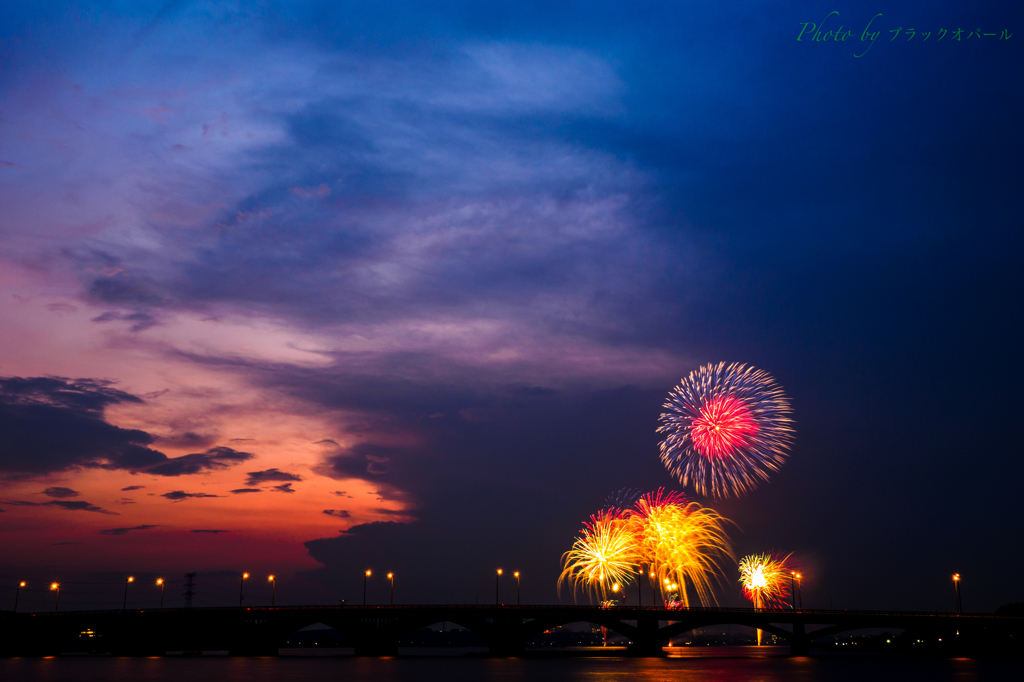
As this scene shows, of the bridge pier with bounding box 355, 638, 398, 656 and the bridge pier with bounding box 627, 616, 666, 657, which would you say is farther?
the bridge pier with bounding box 355, 638, 398, 656

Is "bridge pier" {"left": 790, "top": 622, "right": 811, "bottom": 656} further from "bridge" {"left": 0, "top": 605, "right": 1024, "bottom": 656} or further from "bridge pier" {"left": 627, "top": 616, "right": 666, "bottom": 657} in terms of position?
"bridge pier" {"left": 627, "top": 616, "right": 666, "bottom": 657}

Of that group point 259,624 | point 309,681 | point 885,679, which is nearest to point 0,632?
point 259,624

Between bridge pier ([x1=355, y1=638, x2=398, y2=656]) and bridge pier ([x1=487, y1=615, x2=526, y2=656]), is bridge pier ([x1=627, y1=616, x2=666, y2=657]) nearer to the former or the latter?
bridge pier ([x1=487, y1=615, x2=526, y2=656])

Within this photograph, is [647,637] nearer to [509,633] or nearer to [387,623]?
[509,633]

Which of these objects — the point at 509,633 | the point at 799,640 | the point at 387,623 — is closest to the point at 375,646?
the point at 387,623

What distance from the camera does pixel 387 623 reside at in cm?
15300

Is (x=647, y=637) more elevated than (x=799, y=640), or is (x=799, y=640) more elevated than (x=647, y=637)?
(x=647, y=637)

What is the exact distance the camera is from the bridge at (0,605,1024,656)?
143250 mm

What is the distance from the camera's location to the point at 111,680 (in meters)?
74.5

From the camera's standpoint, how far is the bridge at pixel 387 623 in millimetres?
143250

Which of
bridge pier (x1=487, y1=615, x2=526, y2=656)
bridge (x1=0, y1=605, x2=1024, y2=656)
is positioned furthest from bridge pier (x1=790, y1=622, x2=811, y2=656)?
bridge pier (x1=487, y1=615, x2=526, y2=656)

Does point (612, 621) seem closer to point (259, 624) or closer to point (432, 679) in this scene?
point (259, 624)

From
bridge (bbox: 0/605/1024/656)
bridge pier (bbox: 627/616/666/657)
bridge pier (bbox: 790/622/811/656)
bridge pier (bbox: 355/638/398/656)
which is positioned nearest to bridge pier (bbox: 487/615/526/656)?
bridge (bbox: 0/605/1024/656)

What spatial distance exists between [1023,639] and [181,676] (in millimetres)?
135355
